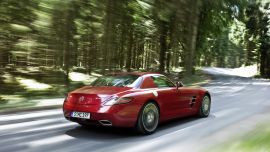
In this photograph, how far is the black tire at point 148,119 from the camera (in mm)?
8383

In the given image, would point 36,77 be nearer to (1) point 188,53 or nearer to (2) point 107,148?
(1) point 188,53

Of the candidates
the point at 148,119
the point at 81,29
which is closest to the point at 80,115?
the point at 148,119

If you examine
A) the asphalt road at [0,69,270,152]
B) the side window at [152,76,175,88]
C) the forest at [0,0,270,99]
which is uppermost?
the forest at [0,0,270,99]

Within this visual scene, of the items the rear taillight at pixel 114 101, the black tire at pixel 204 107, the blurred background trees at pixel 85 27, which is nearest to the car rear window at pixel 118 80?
the rear taillight at pixel 114 101

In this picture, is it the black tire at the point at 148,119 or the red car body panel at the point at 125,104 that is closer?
the red car body panel at the point at 125,104

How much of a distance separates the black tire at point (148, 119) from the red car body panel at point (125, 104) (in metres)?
0.11

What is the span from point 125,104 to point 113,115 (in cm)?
32

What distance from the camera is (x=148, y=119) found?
8594 mm

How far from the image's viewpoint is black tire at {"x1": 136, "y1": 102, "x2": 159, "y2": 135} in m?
8.38

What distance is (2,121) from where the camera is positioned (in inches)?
401

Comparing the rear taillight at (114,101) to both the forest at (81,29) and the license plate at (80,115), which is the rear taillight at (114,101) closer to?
the license plate at (80,115)

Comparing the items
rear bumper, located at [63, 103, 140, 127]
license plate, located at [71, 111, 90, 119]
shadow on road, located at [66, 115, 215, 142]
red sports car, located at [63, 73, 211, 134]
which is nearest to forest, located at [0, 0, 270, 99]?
red sports car, located at [63, 73, 211, 134]

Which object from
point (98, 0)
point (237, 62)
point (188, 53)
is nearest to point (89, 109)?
point (98, 0)

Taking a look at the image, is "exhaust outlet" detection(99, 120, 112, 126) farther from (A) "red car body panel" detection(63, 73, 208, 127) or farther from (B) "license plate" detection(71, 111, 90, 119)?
(B) "license plate" detection(71, 111, 90, 119)
